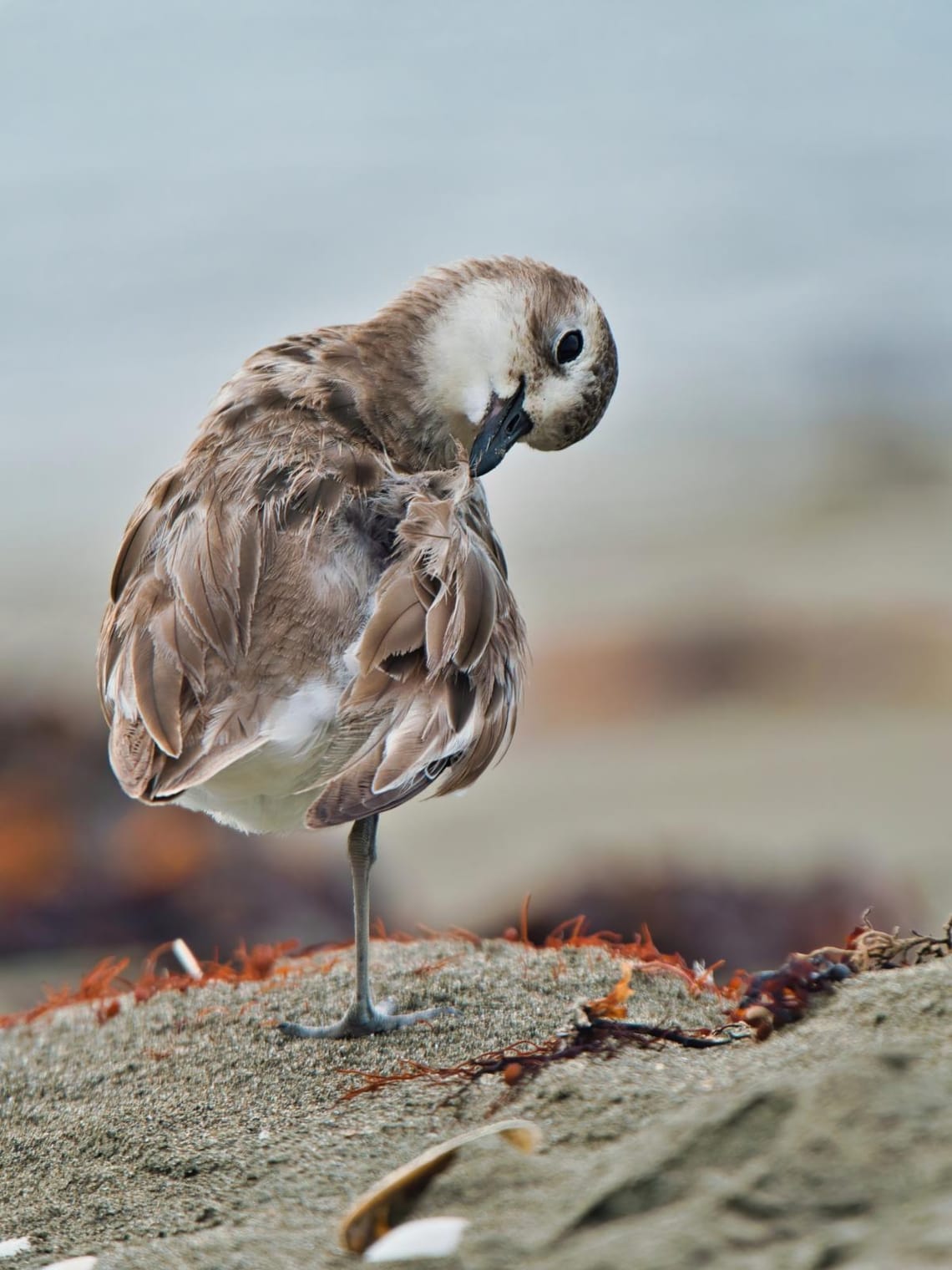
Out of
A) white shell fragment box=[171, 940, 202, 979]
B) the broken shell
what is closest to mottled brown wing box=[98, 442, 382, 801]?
white shell fragment box=[171, 940, 202, 979]

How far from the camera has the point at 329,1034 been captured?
304cm

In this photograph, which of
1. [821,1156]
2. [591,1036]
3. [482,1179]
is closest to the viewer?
[821,1156]

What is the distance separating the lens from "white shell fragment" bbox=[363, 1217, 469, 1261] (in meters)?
1.58

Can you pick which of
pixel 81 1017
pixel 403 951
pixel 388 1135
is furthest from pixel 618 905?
pixel 388 1135

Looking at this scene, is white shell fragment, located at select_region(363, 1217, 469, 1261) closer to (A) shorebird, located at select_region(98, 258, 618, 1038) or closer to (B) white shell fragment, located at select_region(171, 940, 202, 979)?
(A) shorebird, located at select_region(98, 258, 618, 1038)

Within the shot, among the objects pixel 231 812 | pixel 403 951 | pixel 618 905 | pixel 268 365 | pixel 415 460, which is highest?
pixel 268 365

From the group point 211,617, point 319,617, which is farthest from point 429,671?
point 211,617

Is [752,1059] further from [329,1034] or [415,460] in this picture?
[415,460]

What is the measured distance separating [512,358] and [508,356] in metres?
0.01

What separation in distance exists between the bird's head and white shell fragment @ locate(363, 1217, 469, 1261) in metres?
2.42

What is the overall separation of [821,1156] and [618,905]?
538 centimetres

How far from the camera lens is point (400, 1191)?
5.77 ft

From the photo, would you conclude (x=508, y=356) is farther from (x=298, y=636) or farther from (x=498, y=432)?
(x=298, y=636)

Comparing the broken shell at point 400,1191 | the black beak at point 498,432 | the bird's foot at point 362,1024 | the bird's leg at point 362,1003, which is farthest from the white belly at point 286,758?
the broken shell at point 400,1191
